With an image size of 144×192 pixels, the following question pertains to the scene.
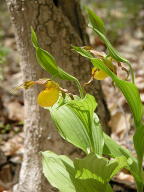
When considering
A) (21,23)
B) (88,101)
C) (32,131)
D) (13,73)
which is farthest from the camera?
(13,73)

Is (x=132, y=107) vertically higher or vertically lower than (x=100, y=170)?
higher

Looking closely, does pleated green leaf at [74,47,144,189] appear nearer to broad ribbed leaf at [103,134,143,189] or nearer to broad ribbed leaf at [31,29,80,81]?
broad ribbed leaf at [103,134,143,189]

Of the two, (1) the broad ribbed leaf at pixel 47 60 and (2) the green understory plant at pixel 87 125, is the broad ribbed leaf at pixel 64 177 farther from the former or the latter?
(1) the broad ribbed leaf at pixel 47 60

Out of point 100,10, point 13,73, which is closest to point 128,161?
point 13,73

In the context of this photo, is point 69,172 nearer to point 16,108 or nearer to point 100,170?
point 100,170

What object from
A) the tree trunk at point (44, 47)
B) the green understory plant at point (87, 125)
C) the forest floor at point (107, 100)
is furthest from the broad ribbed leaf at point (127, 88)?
the tree trunk at point (44, 47)

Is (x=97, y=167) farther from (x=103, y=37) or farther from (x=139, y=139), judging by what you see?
(x=103, y=37)
